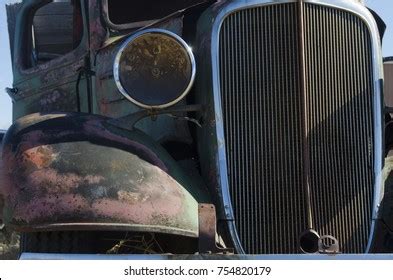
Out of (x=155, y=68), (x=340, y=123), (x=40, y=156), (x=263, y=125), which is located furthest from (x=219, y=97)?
(x=40, y=156)

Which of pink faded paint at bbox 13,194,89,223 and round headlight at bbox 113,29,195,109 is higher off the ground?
round headlight at bbox 113,29,195,109

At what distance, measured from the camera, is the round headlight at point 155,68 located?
4.09m

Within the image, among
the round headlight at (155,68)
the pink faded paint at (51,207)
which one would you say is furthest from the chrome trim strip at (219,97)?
the pink faded paint at (51,207)

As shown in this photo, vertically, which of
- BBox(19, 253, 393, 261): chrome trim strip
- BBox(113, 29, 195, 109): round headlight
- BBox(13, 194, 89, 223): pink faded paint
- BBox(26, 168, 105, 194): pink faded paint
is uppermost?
BBox(113, 29, 195, 109): round headlight

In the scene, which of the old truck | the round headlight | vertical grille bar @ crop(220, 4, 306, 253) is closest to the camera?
the old truck

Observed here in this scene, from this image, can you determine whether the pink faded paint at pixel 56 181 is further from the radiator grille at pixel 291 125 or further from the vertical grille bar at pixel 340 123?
the vertical grille bar at pixel 340 123

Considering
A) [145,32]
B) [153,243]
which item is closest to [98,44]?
[145,32]

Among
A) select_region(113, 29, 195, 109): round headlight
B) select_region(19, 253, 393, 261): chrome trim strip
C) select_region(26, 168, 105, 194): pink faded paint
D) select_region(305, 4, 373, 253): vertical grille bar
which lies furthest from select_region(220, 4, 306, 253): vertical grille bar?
select_region(26, 168, 105, 194): pink faded paint

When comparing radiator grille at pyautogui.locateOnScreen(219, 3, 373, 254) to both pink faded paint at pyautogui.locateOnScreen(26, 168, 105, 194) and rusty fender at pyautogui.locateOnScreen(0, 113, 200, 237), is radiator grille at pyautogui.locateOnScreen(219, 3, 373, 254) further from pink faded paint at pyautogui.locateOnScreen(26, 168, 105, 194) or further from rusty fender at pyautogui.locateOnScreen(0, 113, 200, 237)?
pink faded paint at pyautogui.locateOnScreen(26, 168, 105, 194)

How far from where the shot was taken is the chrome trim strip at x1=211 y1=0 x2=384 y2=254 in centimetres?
402

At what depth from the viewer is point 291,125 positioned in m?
4.03

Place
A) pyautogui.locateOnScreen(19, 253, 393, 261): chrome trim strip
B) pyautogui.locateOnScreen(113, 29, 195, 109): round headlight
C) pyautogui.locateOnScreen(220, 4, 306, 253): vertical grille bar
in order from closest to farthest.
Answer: pyautogui.locateOnScreen(19, 253, 393, 261): chrome trim strip
pyautogui.locateOnScreen(220, 4, 306, 253): vertical grille bar
pyautogui.locateOnScreen(113, 29, 195, 109): round headlight

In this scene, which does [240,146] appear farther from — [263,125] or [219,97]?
[219,97]

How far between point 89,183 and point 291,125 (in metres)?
1.18
